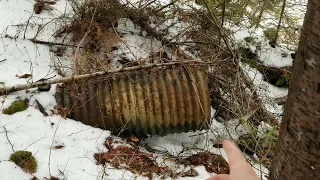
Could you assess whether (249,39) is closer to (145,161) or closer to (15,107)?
(145,161)

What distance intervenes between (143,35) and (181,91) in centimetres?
198

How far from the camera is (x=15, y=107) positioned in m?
4.04

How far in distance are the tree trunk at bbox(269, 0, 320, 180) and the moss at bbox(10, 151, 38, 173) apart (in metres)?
2.78

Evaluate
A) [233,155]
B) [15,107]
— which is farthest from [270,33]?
[233,155]

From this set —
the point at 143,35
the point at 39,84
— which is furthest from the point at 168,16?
the point at 39,84

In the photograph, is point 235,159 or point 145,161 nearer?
point 235,159

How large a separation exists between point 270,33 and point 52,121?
182 inches

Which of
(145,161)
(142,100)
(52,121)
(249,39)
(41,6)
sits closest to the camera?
(145,161)

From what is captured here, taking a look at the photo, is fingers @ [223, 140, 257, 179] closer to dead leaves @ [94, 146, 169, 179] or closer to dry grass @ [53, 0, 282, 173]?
dead leaves @ [94, 146, 169, 179]

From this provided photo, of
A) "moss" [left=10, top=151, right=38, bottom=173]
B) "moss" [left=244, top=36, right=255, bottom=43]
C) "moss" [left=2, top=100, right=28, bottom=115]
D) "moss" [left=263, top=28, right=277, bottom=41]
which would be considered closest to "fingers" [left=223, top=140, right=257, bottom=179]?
"moss" [left=10, top=151, right=38, bottom=173]

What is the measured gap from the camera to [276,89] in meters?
6.54

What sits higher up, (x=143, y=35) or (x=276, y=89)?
(x=143, y=35)

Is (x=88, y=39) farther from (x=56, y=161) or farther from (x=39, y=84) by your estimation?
(x=56, y=161)

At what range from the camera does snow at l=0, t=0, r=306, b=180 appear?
3.50 meters
